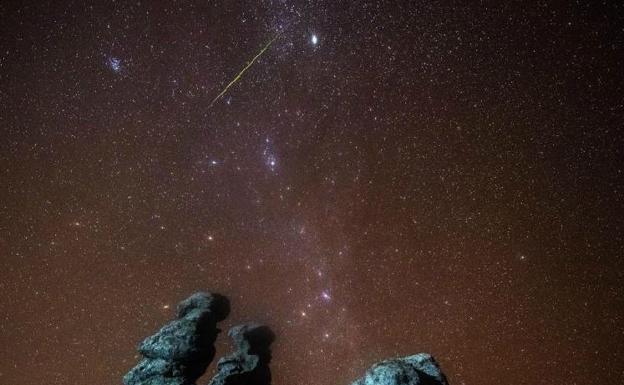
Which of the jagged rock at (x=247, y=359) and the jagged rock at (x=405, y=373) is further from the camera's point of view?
the jagged rock at (x=247, y=359)

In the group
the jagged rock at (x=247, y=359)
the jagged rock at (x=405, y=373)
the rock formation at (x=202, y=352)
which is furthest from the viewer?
the jagged rock at (x=247, y=359)

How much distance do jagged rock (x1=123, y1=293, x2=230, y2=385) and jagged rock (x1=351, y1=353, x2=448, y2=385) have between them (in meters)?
6.01

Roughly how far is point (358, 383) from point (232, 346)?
6762 millimetres

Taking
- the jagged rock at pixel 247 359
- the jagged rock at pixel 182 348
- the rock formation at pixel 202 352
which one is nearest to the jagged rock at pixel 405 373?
the rock formation at pixel 202 352

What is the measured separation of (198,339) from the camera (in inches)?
548

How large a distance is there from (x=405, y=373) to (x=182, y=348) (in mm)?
7293

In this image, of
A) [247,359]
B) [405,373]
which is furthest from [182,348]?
[405,373]

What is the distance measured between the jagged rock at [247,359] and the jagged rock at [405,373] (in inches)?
208

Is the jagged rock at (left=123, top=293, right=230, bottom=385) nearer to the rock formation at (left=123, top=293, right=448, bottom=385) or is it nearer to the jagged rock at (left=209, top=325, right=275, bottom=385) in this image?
the rock formation at (left=123, top=293, right=448, bottom=385)

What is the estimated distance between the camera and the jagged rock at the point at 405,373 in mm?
9453

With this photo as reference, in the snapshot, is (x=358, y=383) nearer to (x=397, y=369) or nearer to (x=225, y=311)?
(x=397, y=369)

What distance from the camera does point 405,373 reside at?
9594 mm

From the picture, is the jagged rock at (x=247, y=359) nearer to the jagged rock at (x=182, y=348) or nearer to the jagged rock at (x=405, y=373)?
the jagged rock at (x=182, y=348)

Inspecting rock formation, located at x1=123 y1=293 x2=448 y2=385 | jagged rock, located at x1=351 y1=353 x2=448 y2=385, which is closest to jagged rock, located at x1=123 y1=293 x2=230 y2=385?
rock formation, located at x1=123 y1=293 x2=448 y2=385
